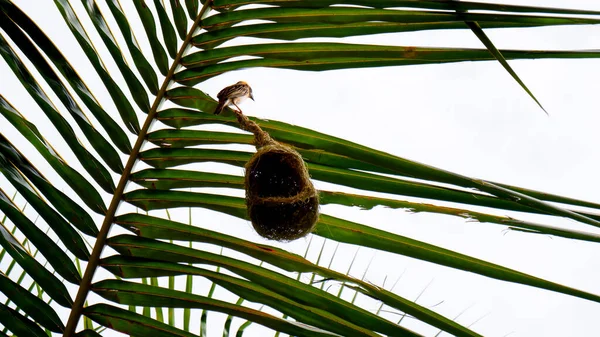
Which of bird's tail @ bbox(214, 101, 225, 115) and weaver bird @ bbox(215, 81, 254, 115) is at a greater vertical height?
weaver bird @ bbox(215, 81, 254, 115)

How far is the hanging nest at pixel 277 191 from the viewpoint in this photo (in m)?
0.92

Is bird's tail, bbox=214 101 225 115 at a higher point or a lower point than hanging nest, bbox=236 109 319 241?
higher

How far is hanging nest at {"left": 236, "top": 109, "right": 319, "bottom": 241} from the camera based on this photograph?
0.92 m

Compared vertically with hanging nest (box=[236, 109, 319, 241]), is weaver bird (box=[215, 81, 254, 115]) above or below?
above

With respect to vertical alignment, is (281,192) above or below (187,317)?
above

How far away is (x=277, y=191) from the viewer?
3.25 ft

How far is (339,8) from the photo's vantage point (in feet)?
2.98

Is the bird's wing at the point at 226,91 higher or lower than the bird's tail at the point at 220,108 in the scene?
higher

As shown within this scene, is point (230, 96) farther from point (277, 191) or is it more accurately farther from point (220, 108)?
point (277, 191)

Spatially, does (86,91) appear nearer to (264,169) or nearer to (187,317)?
(264,169)

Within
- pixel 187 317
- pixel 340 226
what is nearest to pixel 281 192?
pixel 340 226

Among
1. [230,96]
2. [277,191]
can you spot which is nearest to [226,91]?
[230,96]

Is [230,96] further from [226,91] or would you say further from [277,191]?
[277,191]

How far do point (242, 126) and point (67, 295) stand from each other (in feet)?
1.01
